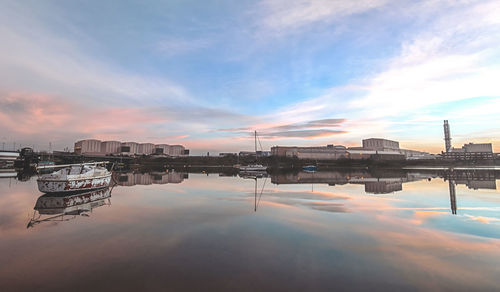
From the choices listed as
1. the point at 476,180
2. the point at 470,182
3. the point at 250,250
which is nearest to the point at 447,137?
the point at 476,180

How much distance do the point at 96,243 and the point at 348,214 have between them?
1482cm

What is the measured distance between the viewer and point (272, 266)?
8227 millimetres

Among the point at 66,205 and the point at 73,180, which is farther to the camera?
the point at 73,180

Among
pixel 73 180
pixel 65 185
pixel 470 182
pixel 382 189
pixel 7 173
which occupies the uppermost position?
pixel 73 180

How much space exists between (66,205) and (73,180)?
537 cm

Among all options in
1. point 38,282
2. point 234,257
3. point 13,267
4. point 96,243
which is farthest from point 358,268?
point 13,267

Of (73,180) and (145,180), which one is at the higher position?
(73,180)

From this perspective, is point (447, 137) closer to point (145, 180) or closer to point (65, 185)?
point (145, 180)

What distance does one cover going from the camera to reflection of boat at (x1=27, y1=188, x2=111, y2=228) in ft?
52.9

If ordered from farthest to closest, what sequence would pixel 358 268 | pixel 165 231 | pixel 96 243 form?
1. pixel 165 231
2. pixel 96 243
3. pixel 358 268

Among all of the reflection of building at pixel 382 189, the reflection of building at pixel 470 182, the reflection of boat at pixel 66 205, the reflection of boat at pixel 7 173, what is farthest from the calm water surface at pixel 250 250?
the reflection of boat at pixel 7 173

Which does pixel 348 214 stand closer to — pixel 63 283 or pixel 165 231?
pixel 165 231

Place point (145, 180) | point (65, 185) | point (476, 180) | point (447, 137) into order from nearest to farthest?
point (65, 185) < point (476, 180) < point (145, 180) < point (447, 137)

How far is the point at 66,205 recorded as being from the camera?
66.8 ft
